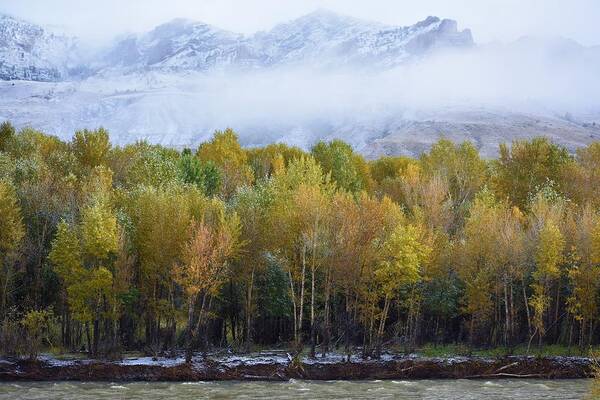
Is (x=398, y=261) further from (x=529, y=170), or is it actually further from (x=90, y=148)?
(x=90, y=148)

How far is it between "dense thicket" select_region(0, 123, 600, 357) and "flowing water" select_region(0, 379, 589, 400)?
5.40 meters

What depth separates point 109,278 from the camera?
184ft

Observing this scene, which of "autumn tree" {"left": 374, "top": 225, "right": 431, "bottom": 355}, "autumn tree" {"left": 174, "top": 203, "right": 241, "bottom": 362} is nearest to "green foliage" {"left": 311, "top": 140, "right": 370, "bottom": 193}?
"autumn tree" {"left": 374, "top": 225, "right": 431, "bottom": 355}

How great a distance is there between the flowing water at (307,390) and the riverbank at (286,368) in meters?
1.37

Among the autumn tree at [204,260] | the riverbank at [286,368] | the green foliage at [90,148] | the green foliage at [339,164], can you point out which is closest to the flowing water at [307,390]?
the riverbank at [286,368]

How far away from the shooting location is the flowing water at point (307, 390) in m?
46.7

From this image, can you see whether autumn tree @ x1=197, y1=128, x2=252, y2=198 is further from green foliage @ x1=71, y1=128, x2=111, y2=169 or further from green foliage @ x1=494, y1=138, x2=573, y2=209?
green foliage @ x1=494, y1=138, x2=573, y2=209

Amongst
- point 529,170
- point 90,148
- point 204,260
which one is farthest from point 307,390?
point 529,170

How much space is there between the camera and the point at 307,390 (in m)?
49.8

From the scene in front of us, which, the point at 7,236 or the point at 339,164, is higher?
the point at 339,164

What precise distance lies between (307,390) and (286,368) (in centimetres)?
514

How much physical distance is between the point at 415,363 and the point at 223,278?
17.9 m

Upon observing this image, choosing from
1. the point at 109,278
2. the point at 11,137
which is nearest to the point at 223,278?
the point at 109,278

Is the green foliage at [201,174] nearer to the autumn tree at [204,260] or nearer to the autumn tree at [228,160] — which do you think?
the autumn tree at [228,160]
